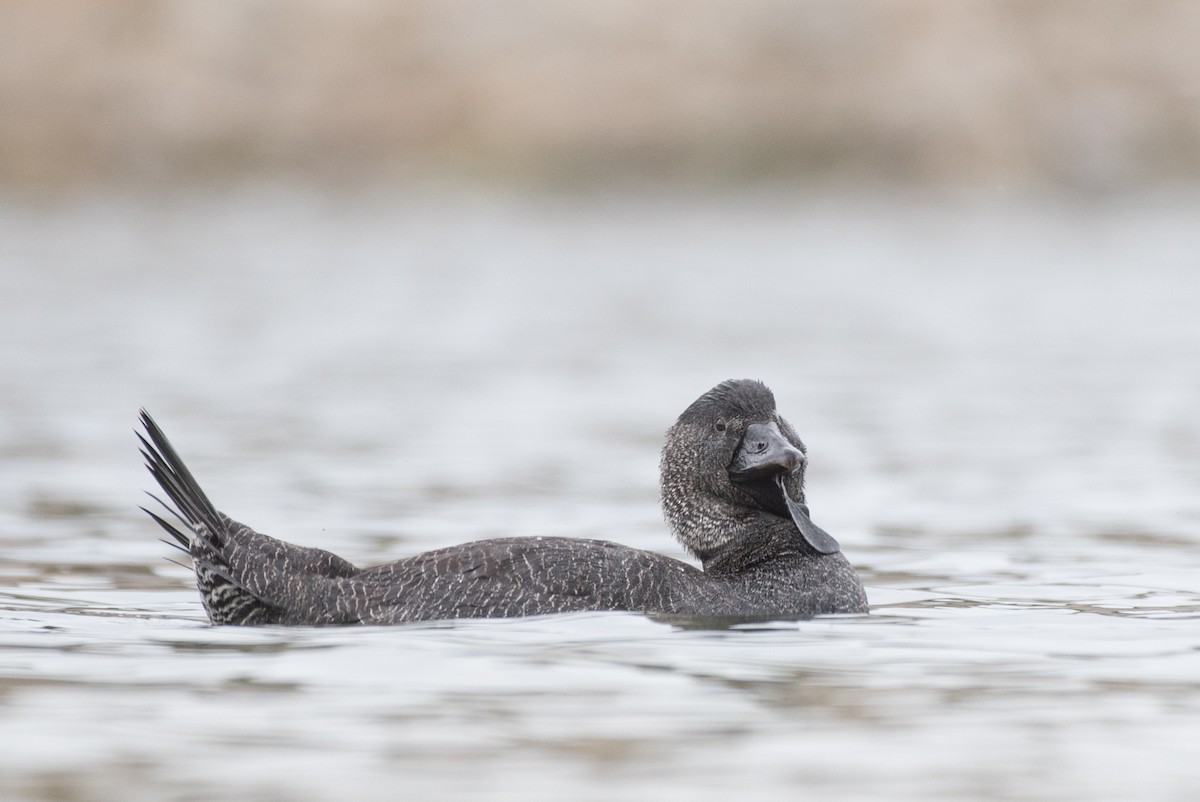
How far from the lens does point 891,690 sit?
254 inches

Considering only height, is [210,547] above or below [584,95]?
below

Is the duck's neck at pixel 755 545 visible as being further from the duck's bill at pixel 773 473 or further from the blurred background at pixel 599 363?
the blurred background at pixel 599 363

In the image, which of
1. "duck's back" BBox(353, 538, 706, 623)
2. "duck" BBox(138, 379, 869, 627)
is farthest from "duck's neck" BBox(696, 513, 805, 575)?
"duck's back" BBox(353, 538, 706, 623)

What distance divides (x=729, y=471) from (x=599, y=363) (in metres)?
11.9

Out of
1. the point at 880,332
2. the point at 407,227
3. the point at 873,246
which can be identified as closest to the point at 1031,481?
the point at 880,332

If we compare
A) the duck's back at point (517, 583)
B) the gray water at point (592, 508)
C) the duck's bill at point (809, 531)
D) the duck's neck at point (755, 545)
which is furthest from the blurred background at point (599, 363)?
the duck's neck at point (755, 545)

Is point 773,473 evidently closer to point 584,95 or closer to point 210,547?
point 210,547

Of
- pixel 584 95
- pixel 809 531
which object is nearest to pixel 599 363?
pixel 809 531

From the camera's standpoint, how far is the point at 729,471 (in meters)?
8.23

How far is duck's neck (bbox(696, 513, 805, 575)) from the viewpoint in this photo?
8.11 m

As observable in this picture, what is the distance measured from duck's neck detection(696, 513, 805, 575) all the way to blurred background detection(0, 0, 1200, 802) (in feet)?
1.80

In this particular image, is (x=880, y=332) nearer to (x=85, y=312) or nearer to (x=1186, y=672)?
(x=85, y=312)

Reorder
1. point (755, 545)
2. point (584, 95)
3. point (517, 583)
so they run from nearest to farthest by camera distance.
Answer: point (517, 583) < point (755, 545) < point (584, 95)

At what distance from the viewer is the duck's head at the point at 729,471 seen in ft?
26.8
